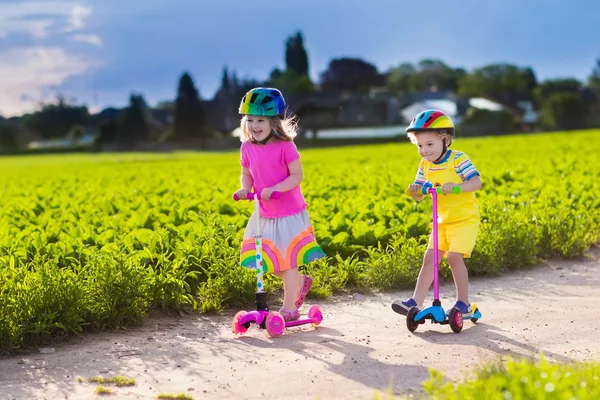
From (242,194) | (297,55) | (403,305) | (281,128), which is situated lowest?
(403,305)

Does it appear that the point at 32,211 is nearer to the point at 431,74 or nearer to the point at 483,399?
the point at 483,399

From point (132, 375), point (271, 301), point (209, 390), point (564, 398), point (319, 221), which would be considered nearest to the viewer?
point (564, 398)

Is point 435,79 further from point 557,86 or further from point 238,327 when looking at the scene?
point 238,327

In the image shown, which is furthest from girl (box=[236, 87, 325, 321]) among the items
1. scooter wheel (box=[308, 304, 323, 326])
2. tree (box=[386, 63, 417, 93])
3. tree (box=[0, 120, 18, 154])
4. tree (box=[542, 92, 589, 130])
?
tree (box=[386, 63, 417, 93])

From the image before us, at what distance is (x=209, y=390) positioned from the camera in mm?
4676

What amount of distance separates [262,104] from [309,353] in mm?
1762

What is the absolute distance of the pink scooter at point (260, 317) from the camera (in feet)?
19.1

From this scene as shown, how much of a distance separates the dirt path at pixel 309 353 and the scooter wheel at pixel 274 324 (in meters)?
0.07

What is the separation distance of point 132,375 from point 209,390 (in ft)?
2.01

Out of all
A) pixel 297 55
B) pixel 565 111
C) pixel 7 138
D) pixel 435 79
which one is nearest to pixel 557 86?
pixel 435 79

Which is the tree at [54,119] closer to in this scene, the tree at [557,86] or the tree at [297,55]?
the tree at [297,55]

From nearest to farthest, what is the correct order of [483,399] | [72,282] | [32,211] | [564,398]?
[564,398]
[483,399]
[72,282]
[32,211]

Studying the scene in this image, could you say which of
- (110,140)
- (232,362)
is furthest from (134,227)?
(110,140)

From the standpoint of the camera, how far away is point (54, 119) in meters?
99.1
